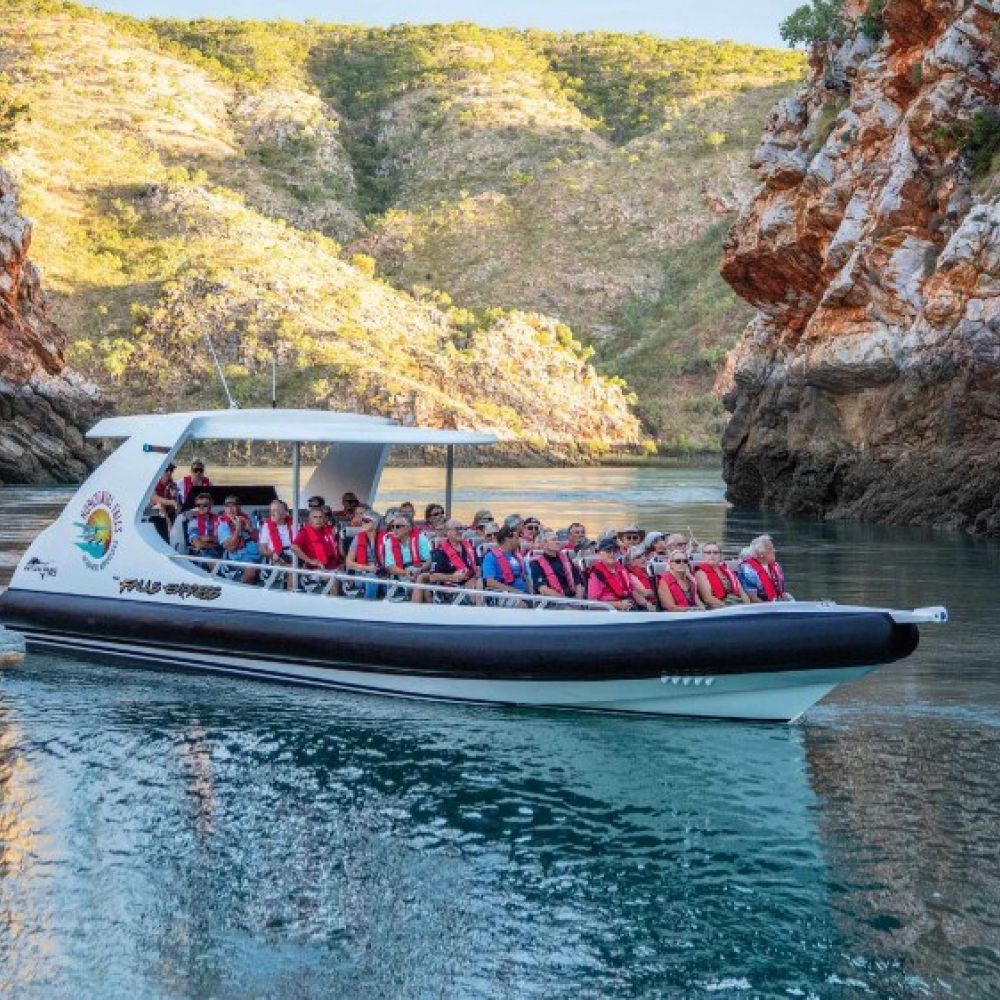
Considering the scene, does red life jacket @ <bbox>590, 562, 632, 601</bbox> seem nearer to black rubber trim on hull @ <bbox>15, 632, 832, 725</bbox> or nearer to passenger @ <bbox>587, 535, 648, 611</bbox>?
passenger @ <bbox>587, 535, 648, 611</bbox>

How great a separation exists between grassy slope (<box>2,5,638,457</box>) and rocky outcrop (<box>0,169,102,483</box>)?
27341mm

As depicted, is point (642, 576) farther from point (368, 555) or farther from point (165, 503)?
point (165, 503)

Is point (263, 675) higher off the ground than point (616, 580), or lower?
lower

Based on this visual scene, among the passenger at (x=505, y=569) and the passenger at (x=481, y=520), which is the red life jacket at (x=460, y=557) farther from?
the passenger at (x=481, y=520)

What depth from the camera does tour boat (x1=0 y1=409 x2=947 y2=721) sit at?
45.4ft

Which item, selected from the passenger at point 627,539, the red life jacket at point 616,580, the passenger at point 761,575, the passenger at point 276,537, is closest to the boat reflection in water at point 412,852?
the red life jacket at point 616,580

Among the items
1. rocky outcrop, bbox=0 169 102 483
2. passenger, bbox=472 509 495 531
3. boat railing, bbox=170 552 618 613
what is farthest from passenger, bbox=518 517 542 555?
rocky outcrop, bbox=0 169 102 483

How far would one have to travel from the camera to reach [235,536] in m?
17.4

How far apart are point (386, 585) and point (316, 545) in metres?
0.88

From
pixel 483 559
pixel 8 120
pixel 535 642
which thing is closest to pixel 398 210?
pixel 8 120

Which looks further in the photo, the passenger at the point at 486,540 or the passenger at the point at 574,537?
the passenger at the point at 574,537

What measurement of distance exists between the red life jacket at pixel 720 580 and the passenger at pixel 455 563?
2.22 meters

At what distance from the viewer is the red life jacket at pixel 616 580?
15.0m

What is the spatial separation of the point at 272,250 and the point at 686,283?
3338 centimetres
